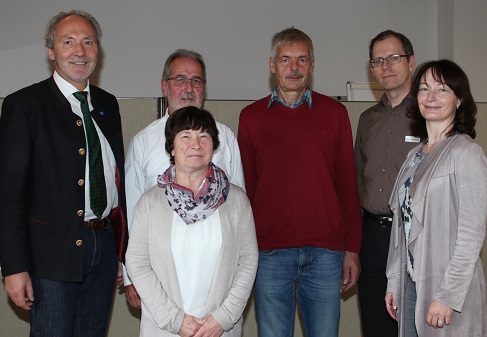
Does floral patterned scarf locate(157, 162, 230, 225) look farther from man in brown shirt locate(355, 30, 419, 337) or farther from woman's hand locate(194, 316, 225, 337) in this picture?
man in brown shirt locate(355, 30, 419, 337)

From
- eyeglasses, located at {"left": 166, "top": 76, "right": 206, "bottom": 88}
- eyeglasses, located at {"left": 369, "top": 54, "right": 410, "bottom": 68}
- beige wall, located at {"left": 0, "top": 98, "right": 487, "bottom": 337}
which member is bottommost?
beige wall, located at {"left": 0, "top": 98, "right": 487, "bottom": 337}

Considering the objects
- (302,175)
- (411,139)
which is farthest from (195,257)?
(411,139)

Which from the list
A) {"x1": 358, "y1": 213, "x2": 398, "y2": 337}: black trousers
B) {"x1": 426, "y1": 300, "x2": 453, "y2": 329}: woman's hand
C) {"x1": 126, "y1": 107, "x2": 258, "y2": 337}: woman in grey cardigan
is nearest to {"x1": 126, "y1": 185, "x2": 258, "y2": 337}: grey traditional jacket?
{"x1": 126, "y1": 107, "x2": 258, "y2": 337}: woman in grey cardigan

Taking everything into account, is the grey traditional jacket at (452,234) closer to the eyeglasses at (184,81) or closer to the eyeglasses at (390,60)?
the eyeglasses at (390,60)

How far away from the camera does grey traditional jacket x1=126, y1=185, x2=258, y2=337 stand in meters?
2.24

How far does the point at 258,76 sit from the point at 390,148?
268cm

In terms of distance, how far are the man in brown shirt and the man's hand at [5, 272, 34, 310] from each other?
63.9 inches

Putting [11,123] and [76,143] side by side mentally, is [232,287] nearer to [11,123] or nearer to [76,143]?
[76,143]

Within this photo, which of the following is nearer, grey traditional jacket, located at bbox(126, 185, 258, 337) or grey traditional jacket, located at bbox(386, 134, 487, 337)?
grey traditional jacket, located at bbox(386, 134, 487, 337)

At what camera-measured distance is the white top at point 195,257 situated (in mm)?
2256

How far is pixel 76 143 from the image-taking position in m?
2.44

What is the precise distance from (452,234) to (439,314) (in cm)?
30

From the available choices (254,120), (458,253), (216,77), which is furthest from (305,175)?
(216,77)

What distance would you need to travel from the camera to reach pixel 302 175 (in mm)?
2711
